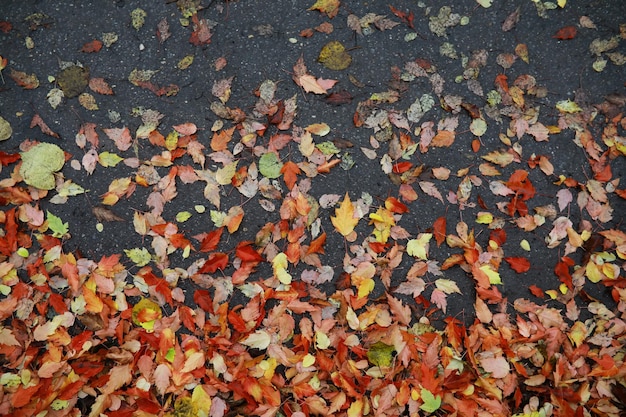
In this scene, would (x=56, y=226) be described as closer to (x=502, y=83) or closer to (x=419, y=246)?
(x=419, y=246)

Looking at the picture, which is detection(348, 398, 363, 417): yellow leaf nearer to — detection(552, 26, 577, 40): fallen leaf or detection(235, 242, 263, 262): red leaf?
detection(235, 242, 263, 262): red leaf

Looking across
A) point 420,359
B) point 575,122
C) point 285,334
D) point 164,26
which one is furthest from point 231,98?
point 575,122

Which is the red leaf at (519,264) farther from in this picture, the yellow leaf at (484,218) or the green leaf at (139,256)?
the green leaf at (139,256)

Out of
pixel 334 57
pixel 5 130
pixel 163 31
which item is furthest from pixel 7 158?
pixel 334 57

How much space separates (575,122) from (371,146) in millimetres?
1195

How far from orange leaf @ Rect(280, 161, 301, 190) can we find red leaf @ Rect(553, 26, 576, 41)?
5.82 ft

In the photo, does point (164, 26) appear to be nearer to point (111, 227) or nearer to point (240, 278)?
point (111, 227)

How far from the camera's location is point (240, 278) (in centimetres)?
271

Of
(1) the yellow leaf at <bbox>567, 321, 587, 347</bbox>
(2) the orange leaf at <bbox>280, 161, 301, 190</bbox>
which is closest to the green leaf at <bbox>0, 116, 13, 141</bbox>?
(2) the orange leaf at <bbox>280, 161, 301, 190</bbox>

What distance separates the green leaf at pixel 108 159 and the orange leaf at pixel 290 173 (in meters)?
0.92

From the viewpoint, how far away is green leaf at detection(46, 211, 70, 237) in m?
2.74

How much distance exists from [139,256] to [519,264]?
2.06 meters

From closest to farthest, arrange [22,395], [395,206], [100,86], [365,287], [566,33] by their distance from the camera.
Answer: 1. [22,395]
2. [365,287]
3. [395,206]
4. [100,86]
5. [566,33]

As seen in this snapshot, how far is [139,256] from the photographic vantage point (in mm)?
2725
